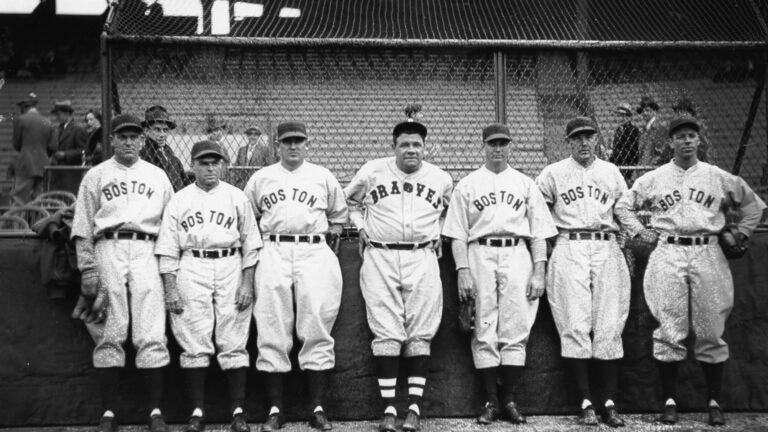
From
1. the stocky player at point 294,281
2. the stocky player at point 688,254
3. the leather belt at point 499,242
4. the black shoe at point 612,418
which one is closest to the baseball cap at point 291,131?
the stocky player at point 294,281

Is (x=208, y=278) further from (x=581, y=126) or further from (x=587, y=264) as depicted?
(x=581, y=126)

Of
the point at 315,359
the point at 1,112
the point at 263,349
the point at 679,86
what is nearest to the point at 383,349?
the point at 315,359

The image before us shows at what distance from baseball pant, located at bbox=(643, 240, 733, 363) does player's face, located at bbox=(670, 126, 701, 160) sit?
62 centimetres

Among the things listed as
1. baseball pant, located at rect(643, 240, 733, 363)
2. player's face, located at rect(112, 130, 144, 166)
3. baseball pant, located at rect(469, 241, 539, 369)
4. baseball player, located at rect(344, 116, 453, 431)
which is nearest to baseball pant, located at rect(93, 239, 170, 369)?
player's face, located at rect(112, 130, 144, 166)

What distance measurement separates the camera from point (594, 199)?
5.35 metres

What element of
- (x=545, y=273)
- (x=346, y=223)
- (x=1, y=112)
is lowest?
(x=545, y=273)

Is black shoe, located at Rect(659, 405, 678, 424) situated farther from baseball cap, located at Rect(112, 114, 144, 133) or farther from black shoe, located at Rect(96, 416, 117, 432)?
baseball cap, located at Rect(112, 114, 144, 133)

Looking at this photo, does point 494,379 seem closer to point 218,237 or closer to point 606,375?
point 606,375

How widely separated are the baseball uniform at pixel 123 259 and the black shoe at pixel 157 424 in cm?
35

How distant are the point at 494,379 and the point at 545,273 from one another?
83 centimetres

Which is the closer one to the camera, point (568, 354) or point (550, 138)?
point (568, 354)

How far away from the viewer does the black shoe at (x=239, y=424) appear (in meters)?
4.98

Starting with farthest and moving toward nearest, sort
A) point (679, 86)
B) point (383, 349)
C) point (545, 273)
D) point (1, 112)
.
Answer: point (1, 112) < point (679, 86) < point (545, 273) < point (383, 349)

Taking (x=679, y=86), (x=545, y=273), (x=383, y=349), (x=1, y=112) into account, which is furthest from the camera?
(x=1, y=112)
